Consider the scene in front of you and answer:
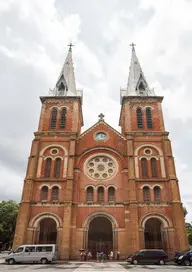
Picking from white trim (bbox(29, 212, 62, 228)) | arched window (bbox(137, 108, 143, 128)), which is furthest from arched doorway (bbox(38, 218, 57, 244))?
arched window (bbox(137, 108, 143, 128))

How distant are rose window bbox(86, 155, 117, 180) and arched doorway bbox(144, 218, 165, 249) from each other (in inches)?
308

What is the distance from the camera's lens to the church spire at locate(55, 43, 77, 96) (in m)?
40.2

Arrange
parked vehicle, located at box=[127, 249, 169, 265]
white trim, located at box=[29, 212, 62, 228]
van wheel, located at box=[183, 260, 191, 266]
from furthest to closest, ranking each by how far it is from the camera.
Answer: white trim, located at box=[29, 212, 62, 228] < parked vehicle, located at box=[127, 249, 169, 265] < van wheel, located at box=[183, 260, 191, 266]

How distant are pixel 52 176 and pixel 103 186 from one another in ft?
22.9

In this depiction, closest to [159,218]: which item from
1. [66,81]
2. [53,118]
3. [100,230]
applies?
[100,230]

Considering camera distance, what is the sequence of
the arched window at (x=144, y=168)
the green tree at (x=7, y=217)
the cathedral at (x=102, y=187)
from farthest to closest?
the green tree at (x=7, y=217) → the arched window at (x=144, y=168) → the cathedral at (x=102, y=187)

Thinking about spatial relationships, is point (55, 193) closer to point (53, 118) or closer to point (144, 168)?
point (144, 168)

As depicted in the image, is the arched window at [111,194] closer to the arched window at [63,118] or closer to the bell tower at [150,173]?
the bell tower at [150,173]

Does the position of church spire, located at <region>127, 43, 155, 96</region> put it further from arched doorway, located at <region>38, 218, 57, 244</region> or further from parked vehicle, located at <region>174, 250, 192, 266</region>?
parked vehicle, located at <region>174, 250, 192, 266</region>

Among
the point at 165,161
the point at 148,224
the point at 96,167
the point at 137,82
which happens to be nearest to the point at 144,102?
the point at 137,82

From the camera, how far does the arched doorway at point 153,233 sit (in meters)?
27.8

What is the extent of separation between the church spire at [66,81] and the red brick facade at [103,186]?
20.2 feet

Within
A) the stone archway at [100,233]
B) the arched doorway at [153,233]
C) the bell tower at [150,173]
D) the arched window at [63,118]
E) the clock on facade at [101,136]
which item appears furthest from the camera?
the arched window at [63,118]

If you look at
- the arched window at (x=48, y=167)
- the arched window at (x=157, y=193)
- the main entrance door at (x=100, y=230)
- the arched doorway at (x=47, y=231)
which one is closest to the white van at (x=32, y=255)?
the arched doorway at (x=47, y=231)
